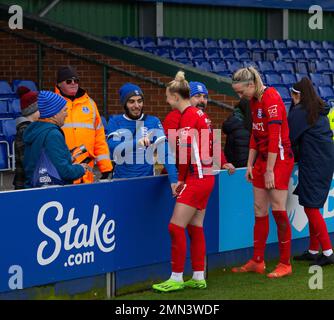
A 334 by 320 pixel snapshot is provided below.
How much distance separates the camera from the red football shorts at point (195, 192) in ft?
24.4

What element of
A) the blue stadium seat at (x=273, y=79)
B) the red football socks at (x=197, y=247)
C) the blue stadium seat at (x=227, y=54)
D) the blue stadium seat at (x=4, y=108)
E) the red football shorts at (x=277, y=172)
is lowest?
the red football socks at (x=197, y=247)

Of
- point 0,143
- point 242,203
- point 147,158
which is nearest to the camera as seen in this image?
point 147,158

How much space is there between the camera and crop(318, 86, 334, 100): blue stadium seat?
1908 cm

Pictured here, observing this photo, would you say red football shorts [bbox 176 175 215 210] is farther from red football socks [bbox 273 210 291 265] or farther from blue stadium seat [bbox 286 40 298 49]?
blue stadium seat [bbox 286 40 298 49]

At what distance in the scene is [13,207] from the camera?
6.51 meters

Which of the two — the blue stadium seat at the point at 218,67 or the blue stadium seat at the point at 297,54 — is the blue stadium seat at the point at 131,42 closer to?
the blue stadium seat at the point at 218,67

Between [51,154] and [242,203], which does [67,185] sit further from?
[242,203]

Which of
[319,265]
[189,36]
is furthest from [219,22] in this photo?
[319,265]

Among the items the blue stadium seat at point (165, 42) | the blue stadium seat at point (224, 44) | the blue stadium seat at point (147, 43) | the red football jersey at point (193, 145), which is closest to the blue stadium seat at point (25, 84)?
the blue stadium seat at point (147, 43)

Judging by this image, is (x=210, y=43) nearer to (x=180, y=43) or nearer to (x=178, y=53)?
(x=180, y=43)

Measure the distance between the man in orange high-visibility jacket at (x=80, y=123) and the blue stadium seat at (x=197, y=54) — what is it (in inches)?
409

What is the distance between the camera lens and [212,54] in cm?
2002

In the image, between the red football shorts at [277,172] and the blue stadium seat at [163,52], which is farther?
the blue stadium seat at [163,52]
